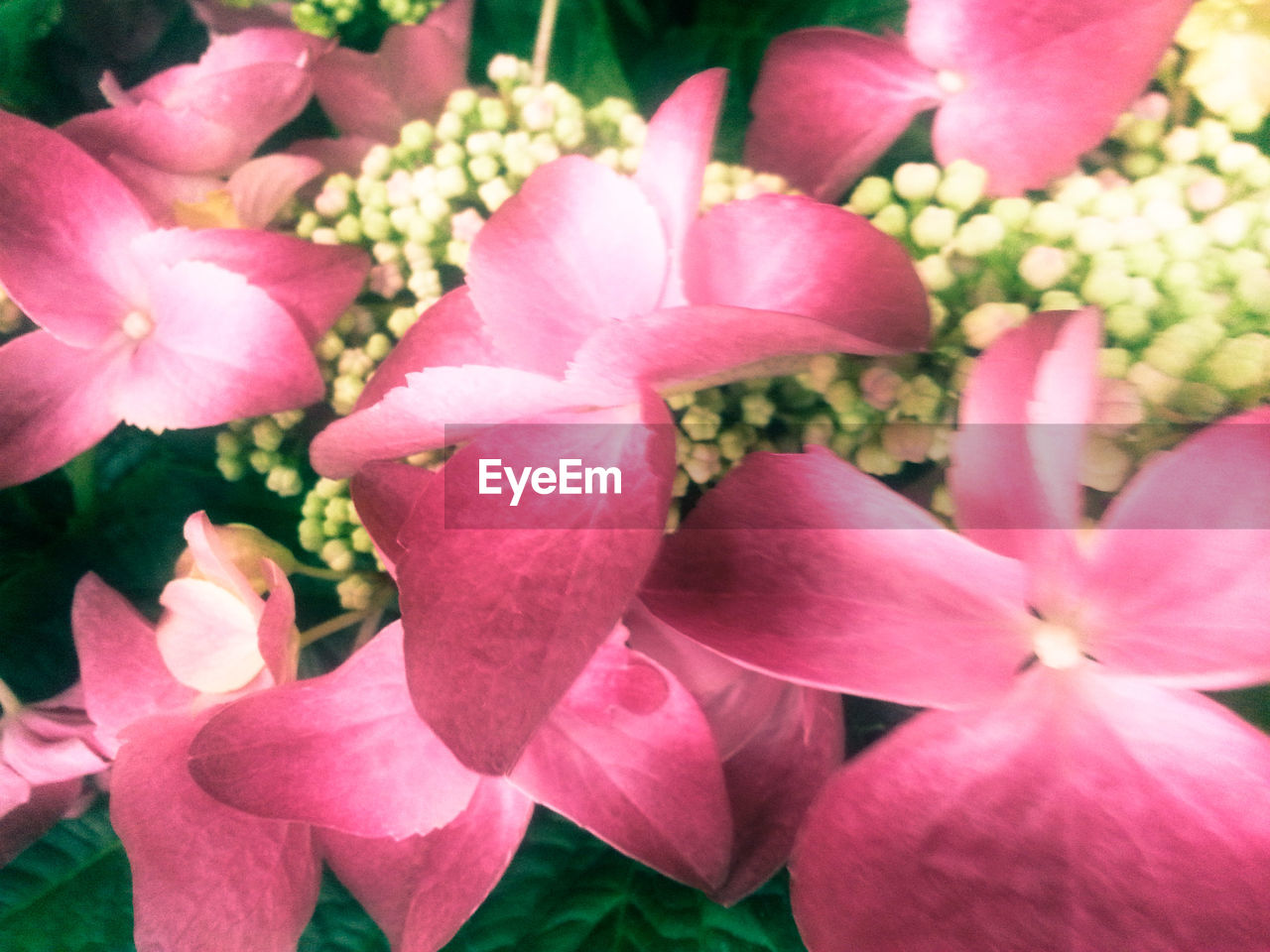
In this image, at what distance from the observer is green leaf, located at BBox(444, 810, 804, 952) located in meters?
0.40

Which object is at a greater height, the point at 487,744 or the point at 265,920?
the point at 487,744

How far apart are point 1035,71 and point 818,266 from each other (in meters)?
0.18

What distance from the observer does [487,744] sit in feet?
0.77

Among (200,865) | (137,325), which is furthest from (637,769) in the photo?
(137,325)

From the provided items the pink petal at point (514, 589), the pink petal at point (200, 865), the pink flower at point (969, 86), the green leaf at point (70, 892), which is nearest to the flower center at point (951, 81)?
the pink flower at point (969, 86)

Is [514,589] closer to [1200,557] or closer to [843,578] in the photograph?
[843,578]

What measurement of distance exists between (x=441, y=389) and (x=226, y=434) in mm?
255

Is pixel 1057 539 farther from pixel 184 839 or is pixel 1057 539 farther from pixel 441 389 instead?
pixel 184 839

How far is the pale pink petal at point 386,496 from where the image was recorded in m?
0.32

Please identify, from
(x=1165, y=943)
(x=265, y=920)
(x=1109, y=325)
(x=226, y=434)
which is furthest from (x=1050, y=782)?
(x=226, y=434)

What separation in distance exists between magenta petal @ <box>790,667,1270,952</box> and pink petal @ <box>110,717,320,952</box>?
0.24 metres

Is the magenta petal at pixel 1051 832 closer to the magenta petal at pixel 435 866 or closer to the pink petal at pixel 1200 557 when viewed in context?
the pink petal at pixel 1200 557

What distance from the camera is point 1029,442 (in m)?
0.25

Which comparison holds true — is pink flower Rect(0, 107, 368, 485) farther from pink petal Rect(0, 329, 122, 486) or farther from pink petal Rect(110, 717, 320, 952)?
pink petal Rect(110, 717, 320, 952)
